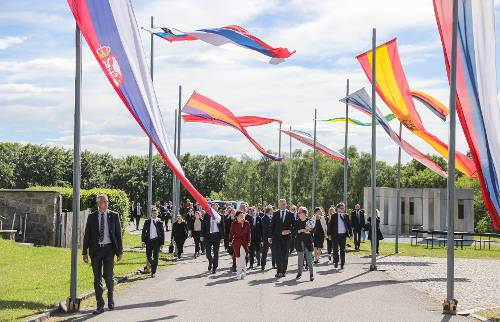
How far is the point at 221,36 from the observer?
20.0 m

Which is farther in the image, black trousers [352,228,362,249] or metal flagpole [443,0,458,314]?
black trousers [352,228,362,249]

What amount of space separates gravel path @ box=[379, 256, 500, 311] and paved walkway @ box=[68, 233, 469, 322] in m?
0.61

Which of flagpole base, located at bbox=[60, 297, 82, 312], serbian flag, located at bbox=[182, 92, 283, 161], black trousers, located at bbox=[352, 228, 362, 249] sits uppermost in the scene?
serbian flag, located at bbox=[182, 92, 283, 161]

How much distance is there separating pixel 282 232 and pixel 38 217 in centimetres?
1180

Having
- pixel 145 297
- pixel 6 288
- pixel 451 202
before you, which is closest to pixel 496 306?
pixel 451 202

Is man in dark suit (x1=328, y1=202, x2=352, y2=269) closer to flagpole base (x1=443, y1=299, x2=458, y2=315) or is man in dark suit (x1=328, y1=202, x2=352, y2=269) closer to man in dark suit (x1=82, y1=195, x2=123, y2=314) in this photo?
flagpole base (x1=443, y1=299, x2=458, y2=315)

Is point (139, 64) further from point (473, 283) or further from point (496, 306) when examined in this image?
point (473, 283)

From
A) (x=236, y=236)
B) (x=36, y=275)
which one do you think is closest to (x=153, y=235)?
(x=236, y=236)

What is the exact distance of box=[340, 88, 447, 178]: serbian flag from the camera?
90.2ft

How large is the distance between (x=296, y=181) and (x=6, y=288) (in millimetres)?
75018

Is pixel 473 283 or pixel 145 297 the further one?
pixel 473 283

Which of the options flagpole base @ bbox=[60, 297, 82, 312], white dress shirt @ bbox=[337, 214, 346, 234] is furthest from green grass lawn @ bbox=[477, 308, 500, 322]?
white dress shirt @ bbox=[337, 214, 346, 234]

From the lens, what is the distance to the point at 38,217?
1093 inches

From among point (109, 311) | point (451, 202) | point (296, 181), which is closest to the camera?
point (109, 311)
